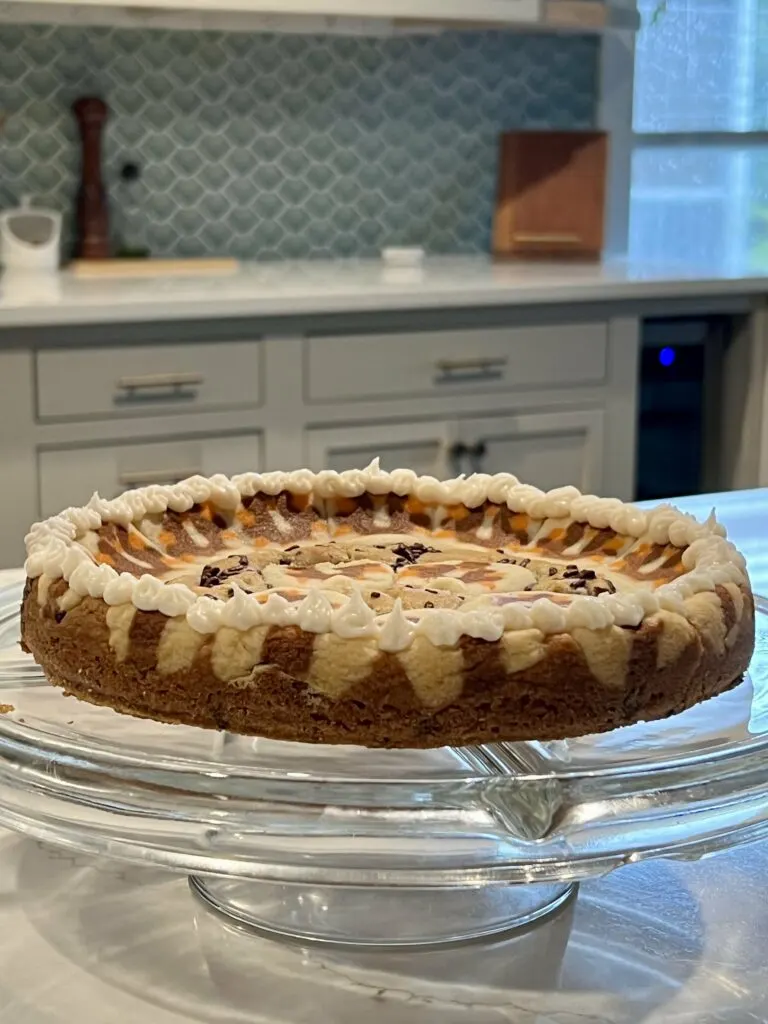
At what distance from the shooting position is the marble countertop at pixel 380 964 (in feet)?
1.94

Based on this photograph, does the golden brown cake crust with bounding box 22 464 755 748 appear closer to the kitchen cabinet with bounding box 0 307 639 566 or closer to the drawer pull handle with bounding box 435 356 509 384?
the kitchen cabinet with bounding box 0 307 639 566

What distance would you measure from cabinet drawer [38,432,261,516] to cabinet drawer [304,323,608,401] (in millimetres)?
173

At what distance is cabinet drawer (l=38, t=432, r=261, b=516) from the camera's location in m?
2.45

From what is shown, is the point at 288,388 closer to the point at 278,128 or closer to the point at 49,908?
the point at 278,128

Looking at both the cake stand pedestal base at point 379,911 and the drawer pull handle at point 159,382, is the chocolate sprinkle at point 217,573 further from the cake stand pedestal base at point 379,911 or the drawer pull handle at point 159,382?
the drawer pull handle at point 159,382

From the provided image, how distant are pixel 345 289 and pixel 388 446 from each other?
0.98 ft

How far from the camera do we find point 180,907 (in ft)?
2.26

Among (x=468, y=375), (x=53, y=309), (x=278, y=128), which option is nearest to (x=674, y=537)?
(x=53, y=309)

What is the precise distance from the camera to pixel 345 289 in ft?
8.66

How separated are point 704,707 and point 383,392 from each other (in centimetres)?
191

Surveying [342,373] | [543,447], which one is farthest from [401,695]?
[543,447]

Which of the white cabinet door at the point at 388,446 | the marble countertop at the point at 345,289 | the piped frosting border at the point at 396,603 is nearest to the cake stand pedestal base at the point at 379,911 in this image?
the piped frosting border at the point at 396,603

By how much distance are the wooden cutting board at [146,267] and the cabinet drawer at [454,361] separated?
0.52m

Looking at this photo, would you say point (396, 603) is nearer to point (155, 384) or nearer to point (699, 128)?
point (155, 384)
